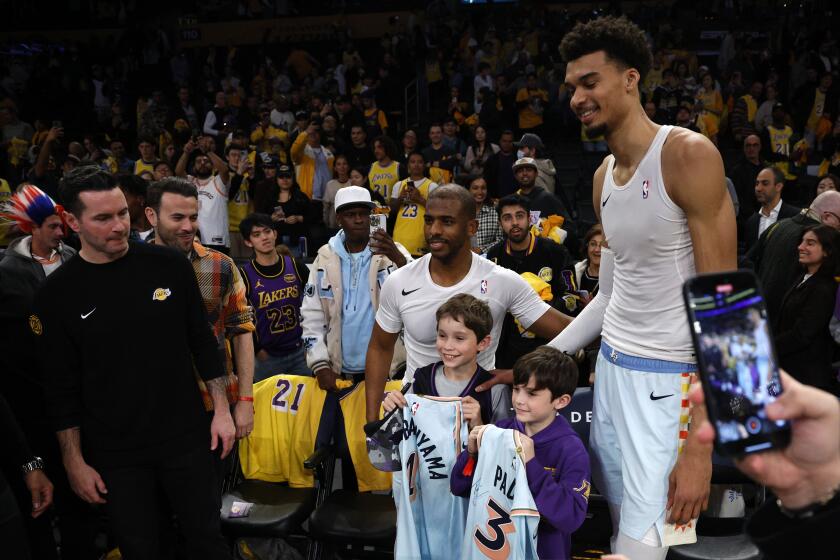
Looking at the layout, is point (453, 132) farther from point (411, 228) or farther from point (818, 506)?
point (818, 506)

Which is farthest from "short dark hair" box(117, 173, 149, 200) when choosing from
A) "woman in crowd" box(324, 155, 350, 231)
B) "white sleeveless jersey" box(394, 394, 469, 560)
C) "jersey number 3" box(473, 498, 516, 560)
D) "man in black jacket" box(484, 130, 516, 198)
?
"man in black jacket" box(484, 130, 516, 198)

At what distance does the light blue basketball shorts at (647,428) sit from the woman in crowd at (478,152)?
337 inches

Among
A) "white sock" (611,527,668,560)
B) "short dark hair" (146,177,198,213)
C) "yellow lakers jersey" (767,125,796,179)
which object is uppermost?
"yellow lakers jersey" (767,125,796,179)

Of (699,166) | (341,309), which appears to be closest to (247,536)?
(341,309)

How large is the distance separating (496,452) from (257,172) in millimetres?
7788

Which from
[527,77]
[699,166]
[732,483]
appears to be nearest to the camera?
[699,166]

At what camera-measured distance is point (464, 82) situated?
1516 cm

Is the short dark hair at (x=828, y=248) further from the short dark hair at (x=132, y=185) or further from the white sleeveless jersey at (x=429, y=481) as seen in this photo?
the short dark hair at (x=132, y=185)

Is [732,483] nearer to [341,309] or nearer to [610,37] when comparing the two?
[610,37]

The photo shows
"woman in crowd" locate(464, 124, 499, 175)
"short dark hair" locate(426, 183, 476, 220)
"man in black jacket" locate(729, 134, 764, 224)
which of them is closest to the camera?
"short dark hair" locate(426, 183, 476, 220)

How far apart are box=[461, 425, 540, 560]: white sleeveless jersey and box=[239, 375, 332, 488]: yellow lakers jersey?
1.43m

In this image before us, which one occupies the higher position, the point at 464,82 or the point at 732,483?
the point at 464,82

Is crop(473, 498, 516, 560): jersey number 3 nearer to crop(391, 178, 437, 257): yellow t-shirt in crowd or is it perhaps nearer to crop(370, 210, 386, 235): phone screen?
crop(370, 210, 386, 235): phone screen

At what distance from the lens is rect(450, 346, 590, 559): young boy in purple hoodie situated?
2984 mm
